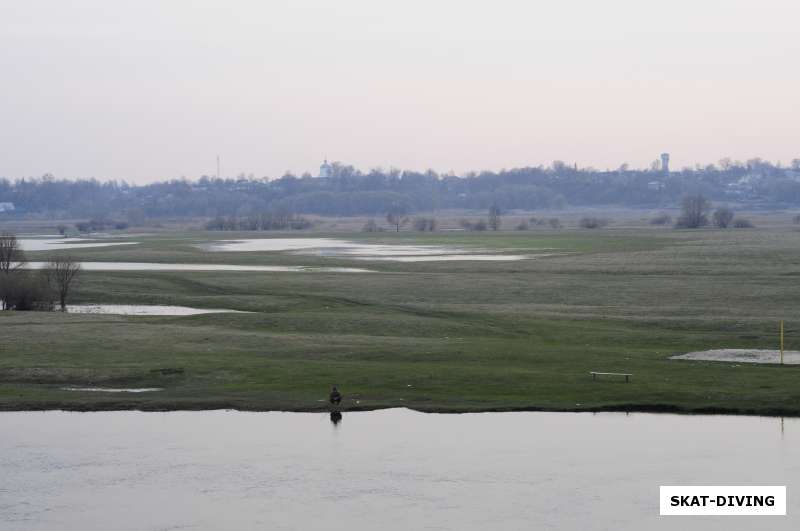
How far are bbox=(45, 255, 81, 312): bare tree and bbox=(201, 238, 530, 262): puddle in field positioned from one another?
1881 inches

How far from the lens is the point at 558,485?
3195 cm

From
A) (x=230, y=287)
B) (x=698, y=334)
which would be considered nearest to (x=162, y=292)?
(x=230, y=287)

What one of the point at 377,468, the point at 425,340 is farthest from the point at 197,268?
the point at 377,468

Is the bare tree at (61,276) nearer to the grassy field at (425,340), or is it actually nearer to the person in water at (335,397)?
the grassy field at (425,340)

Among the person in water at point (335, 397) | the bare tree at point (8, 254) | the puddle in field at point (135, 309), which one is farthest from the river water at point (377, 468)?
the bare tree at point (8, 254)

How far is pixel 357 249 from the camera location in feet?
507

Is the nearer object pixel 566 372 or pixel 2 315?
pixel 566 372

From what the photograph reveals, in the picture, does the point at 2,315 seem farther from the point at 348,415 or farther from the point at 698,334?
the point at 698,334

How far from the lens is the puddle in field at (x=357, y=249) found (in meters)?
131

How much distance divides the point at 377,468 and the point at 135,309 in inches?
1943

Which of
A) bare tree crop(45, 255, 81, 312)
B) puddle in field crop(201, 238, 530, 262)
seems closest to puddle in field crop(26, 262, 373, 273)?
puddle in field crop(201, 238, 530, 262)

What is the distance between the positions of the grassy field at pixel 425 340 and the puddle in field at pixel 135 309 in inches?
65.4

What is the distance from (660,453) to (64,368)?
27.0 metres

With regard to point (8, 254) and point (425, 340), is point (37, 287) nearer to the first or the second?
point (8, 254)
